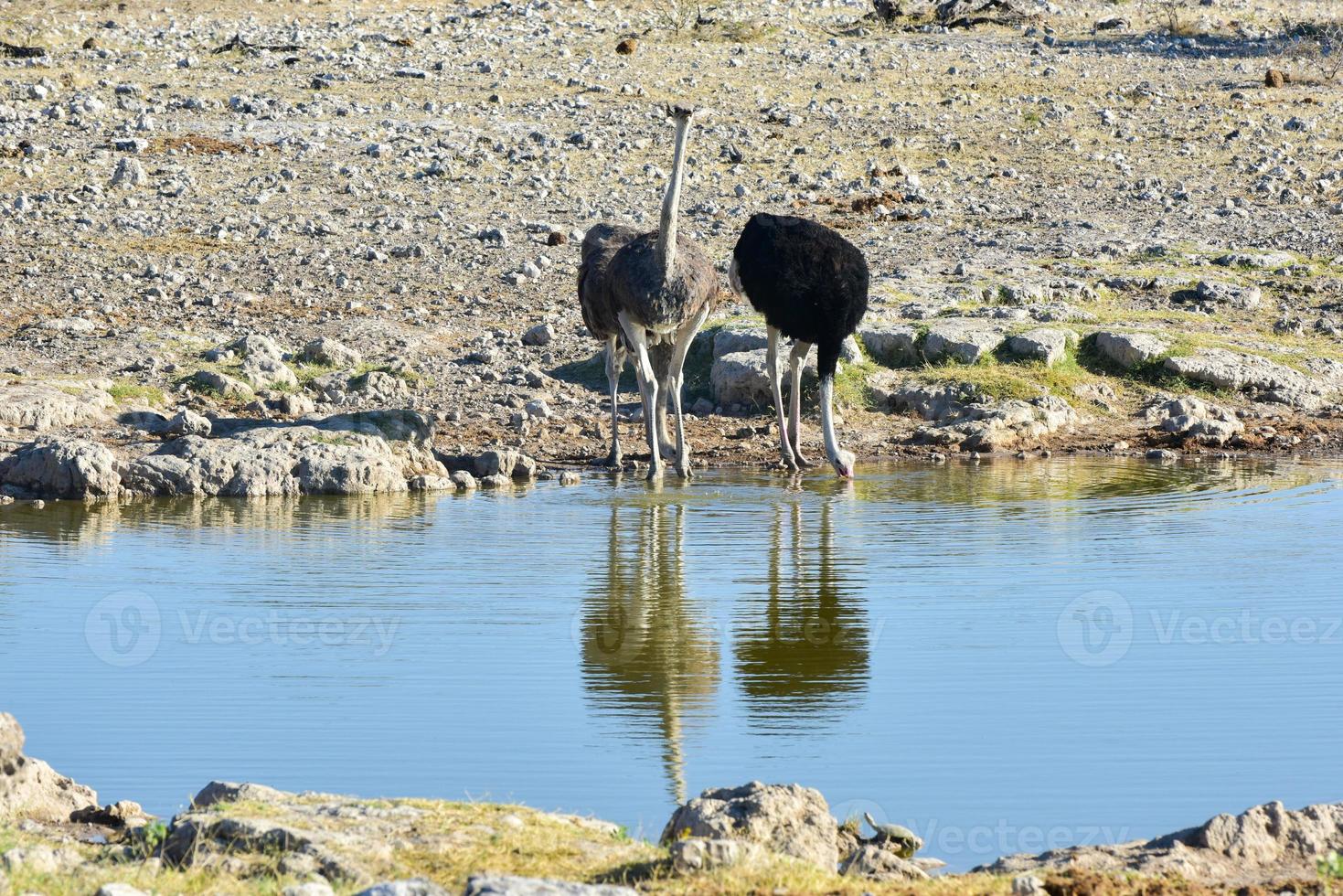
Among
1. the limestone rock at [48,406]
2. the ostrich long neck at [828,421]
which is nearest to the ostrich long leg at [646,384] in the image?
the ostrich long neck at [828,421]

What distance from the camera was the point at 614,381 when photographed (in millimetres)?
14422

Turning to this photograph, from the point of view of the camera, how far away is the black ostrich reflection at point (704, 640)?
720 cm

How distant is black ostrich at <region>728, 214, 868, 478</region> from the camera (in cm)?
1349

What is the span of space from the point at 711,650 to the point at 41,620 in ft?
10.4

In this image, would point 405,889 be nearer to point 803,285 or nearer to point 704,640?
point 704,640

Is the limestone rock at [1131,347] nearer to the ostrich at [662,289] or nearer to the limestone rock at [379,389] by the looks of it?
the ostrich at [662,289]

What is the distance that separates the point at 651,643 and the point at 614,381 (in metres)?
6.21

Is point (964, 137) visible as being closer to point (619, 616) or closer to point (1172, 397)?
point (1172, 397)

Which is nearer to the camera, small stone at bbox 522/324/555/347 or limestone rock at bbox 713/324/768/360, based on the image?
limestone rock at bbox 713/324/768/360

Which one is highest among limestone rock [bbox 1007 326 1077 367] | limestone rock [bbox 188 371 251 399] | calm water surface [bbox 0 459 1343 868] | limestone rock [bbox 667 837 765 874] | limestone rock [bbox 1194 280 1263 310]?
limestone rock [bbox 1194 280 1263 310]

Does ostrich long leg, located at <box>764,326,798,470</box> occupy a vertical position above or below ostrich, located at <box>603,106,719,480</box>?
below

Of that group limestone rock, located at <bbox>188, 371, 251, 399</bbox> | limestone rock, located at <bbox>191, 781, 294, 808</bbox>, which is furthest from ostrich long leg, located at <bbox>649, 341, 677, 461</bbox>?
limestone rock, located at <bbox>191, 781, 294, 808</bbox>

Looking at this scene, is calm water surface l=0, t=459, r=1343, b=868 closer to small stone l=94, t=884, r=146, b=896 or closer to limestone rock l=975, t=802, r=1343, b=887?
limestone rock l=975, t=802, r=1343, b=887

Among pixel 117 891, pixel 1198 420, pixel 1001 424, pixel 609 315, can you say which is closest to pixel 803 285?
pixel 609 315
